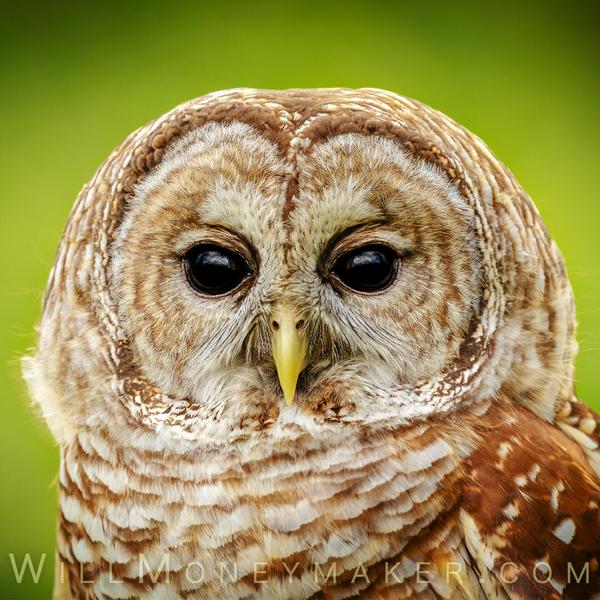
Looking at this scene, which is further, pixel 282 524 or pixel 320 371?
pixel 320 371

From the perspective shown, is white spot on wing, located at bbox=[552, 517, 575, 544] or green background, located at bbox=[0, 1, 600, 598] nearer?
white spot on wing, located at bbox=[552, 517, 575, 544]

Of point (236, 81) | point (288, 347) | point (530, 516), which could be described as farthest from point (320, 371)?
point (236, 81)

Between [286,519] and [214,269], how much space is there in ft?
1.79

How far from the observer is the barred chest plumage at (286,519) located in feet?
7.20

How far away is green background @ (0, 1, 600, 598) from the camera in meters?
4.61

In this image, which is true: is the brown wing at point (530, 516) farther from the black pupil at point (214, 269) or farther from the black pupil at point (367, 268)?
the black pupil at point (214, 269)

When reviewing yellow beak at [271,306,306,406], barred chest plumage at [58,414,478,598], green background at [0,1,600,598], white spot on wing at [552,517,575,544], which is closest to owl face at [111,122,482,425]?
yellow beak at [271,306,306,406]

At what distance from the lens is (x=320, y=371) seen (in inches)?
92.9

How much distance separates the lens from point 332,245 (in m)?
2.28

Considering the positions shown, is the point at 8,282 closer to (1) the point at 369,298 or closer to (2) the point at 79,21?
(2) the point at 79,21

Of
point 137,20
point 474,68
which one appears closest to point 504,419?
point 474,68

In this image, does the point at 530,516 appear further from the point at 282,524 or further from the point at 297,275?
the point at 297,275

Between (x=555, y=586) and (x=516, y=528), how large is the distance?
0.47 ft

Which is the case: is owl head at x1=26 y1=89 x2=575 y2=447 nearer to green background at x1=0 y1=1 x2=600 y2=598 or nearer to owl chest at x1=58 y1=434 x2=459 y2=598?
owl chest at x1=58 y1=434 x2=459 y2=598
